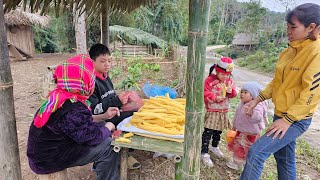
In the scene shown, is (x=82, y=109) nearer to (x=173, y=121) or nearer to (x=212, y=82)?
(x=173, y=121)

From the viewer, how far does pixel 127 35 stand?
54.1ft

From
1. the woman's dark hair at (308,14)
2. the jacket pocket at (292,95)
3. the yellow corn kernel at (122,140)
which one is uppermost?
the woman's dark hair at (308,14)

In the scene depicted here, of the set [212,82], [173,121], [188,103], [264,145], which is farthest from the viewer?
[212,82]

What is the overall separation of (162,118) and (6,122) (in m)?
1.31

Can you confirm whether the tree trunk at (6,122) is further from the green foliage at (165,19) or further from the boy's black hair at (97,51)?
the green foliage at (165,19)

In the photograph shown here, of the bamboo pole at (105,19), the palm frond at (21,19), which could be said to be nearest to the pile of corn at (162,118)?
the bamboo pole at (105,19)

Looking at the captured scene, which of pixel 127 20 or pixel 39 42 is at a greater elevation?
pixel 127 20

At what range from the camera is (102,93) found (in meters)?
2.94

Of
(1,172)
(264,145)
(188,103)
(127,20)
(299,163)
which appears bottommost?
(299,163)

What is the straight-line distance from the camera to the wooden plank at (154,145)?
85.6 inches

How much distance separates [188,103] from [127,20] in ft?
59.0

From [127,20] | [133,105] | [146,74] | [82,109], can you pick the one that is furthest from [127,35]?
[82,109]

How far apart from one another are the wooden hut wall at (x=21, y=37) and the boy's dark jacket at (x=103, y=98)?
12366 millimetres

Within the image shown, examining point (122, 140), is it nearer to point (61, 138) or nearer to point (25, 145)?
point (61, 138)
